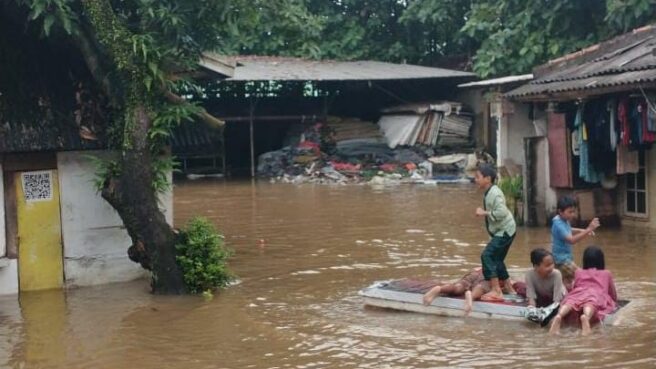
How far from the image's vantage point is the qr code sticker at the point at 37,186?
1059 cm

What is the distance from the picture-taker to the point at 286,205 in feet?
64.2

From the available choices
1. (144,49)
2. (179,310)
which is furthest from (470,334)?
(144,49)

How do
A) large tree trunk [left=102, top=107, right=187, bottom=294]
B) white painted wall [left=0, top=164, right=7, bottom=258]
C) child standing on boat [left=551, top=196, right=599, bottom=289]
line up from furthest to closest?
white painted wall [left=0, top=164, right=7, bottom=258] → large tree trunk [left=102, top=107, right=187, bottom=294] → child standing on boat [left=551, top=196, right=599, bottom=289]

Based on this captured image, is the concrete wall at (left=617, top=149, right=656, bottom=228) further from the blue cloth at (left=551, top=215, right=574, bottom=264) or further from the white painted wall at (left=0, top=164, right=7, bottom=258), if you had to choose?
the white painted wall at (left=0, top=164, right=7, bottom=258)

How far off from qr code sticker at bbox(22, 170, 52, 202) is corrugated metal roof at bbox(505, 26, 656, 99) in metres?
7.84

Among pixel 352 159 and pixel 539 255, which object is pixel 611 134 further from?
pixel 352 159

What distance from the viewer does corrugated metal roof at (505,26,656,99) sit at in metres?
12.9

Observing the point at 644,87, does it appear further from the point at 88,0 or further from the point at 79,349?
the point at 79,349

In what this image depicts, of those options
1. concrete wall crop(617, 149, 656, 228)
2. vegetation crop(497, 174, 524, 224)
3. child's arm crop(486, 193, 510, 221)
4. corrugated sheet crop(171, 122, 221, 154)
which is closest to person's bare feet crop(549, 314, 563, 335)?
child's arm crop(486, 193, 510, 221)

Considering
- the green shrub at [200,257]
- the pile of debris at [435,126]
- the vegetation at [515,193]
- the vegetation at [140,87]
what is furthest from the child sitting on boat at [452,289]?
the pile of debris at [435,126]

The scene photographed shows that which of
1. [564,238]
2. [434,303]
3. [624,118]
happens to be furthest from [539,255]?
[624,118]

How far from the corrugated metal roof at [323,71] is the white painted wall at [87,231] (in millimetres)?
13762

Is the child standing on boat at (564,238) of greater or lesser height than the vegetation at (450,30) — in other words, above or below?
below

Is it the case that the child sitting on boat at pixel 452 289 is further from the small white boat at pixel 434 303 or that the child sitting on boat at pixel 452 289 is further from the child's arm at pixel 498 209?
the child's arm at pixel 498 209
